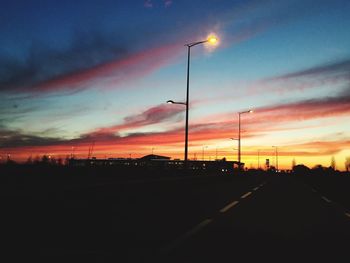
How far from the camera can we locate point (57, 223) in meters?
12.2

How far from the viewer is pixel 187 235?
10.5 meters

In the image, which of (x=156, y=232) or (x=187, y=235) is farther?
(x=156, y=232)

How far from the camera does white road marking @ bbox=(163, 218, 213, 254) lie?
878 centimetres

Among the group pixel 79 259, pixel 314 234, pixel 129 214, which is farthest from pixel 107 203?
pixel 79 259

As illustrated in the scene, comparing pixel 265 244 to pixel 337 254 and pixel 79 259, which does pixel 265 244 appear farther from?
pixel 79 259

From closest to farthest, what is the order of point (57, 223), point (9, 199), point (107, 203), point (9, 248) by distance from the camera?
point (9, 248) < point (57, 223) < point (9, 199) < point (107, 203)

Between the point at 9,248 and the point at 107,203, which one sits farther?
the point at 107,203

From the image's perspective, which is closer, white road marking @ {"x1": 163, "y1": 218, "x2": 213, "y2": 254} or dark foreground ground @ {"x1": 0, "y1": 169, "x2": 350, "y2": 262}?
dark foreground ground @ {"x1": 0, "y1": 169, "x2": 350, "y2": 262}

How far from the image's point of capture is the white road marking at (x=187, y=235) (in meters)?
8.78

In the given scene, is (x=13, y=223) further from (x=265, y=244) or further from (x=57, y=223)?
(x=265, y=244)

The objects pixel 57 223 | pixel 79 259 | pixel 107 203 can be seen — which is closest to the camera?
pixel 79 259

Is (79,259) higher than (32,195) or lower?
lower

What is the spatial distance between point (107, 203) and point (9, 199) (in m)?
5.45

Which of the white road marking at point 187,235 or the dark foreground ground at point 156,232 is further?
the white road marking at point 187,235
